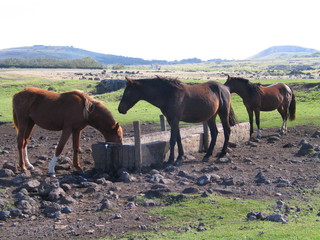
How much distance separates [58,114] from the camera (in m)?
12.0

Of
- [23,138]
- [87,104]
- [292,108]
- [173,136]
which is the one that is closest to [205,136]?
[173,136]

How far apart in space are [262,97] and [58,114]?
980cm

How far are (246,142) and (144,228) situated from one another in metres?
10.2

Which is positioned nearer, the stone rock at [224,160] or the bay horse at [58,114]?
the bay horse at [58,114]

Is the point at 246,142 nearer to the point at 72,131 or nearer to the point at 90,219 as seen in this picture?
the point at 72,131

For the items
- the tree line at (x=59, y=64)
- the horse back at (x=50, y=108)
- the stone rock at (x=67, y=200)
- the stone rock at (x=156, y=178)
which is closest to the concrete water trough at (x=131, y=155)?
the horse back at (x=50, y=108)

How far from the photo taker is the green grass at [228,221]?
275 inches

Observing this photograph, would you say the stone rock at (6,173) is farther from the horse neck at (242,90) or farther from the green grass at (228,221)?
the horse neck at (242,90)

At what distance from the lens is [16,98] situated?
1221 cm

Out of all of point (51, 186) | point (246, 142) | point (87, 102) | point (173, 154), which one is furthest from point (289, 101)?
point (51, 186)

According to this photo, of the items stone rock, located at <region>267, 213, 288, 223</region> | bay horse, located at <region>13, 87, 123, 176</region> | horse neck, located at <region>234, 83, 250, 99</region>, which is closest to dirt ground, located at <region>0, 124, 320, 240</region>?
bay horse, located at <region>13, 87, 123, 176</region>

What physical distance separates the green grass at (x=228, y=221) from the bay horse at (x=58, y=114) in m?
4.16

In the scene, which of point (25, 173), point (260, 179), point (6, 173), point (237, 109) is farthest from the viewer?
point (237, 109)

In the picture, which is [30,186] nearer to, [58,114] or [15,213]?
[15,213]
